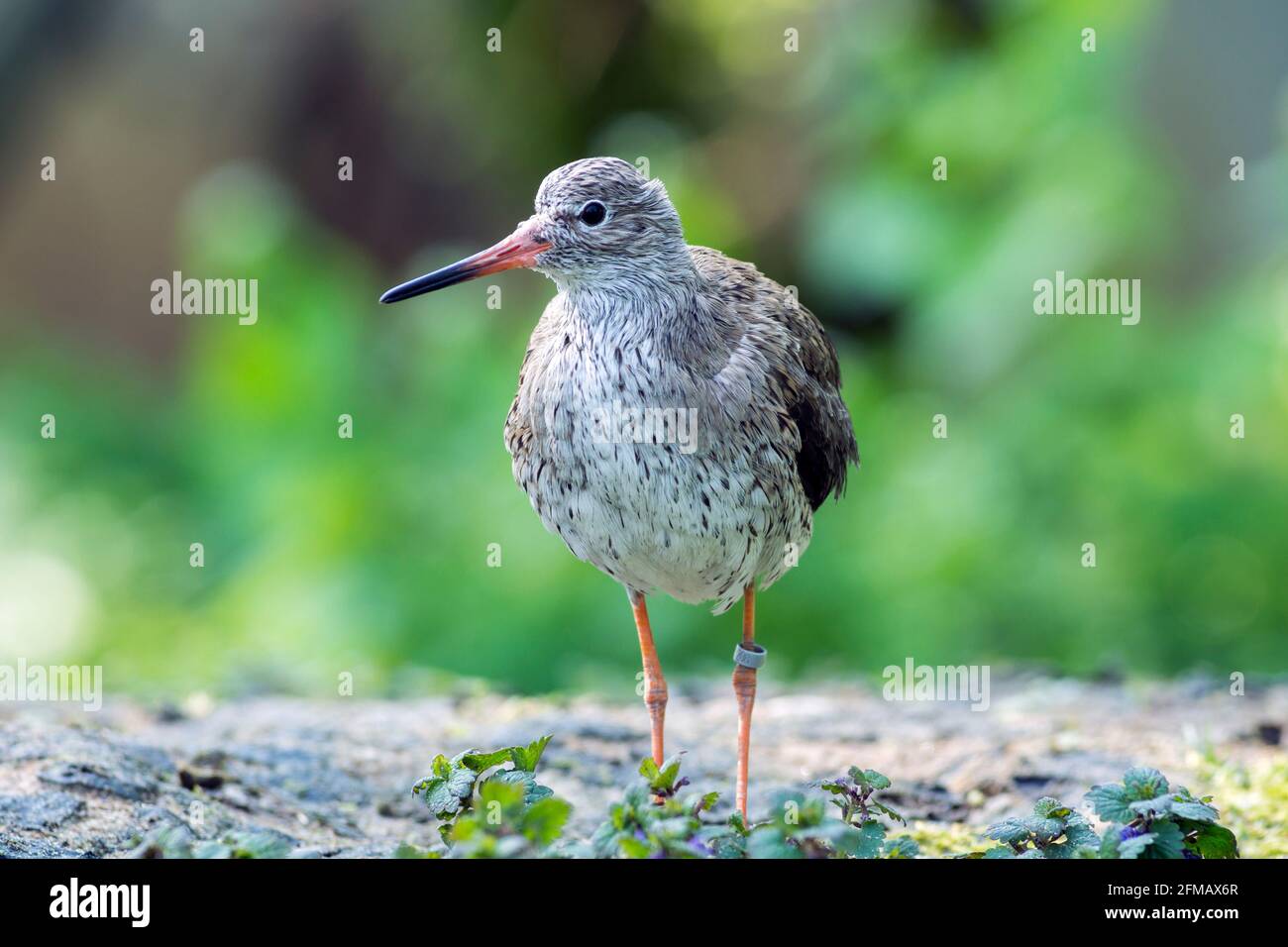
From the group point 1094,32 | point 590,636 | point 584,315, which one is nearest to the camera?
point 584,315

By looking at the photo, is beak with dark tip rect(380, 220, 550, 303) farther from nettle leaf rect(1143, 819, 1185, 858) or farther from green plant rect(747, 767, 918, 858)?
nettle leaf rect(1143, 819, 1185, 858)

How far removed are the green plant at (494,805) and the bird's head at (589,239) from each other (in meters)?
1.60

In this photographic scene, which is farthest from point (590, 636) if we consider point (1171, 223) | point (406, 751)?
point (1171, 223)

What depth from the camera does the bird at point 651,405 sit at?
4.71m

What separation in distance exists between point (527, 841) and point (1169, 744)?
355 centimetres

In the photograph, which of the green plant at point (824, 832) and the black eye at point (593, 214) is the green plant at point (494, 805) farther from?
the black eye at point (593, 214)

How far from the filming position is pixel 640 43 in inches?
447

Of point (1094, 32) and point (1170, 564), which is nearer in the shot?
point (1170, 564)

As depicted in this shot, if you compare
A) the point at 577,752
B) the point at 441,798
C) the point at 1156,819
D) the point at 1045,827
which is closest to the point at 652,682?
the point at 577,752

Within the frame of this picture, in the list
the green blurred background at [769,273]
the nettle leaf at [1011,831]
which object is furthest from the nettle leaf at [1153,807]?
the green blurred background at [769,273]

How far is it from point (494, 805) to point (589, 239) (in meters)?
1.96

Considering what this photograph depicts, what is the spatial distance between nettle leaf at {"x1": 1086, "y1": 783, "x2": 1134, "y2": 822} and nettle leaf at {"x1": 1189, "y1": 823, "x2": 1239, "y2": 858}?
0.20m
